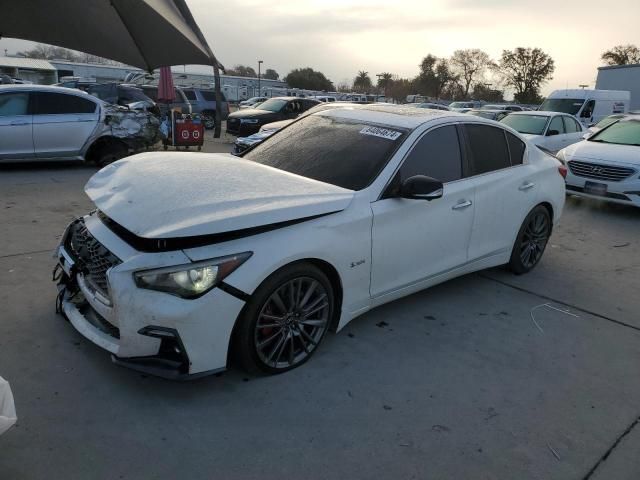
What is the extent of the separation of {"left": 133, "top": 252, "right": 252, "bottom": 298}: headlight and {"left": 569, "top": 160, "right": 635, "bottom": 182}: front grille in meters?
7.64

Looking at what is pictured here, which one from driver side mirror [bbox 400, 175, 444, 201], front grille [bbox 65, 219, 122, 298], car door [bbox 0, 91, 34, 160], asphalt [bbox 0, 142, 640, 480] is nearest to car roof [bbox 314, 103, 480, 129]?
driver side mirror [bbox 400, 175, 444, 201]

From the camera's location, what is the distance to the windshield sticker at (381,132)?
3889 mm

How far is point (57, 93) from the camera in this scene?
9.23m

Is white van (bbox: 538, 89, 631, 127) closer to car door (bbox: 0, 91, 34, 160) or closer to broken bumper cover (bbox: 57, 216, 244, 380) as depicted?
car door (bbox: 0, 91, 34, 160)

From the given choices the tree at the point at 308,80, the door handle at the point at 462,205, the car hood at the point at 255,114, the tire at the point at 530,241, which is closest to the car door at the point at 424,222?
the door handle at the point at 462,205

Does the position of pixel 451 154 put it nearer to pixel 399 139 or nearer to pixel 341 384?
pixel 399 139

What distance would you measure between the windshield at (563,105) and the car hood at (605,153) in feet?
30.8

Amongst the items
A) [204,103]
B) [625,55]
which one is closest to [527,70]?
[625,55]

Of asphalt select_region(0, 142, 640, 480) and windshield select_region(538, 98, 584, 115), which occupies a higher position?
windshield select_region(538, 98, 584, 115)

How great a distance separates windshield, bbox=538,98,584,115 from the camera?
57.4 ft

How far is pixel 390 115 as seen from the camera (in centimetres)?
426

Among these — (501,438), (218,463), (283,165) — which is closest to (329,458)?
(218,463)

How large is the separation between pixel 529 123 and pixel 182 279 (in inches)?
448

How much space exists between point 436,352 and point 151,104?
15.1 meters
